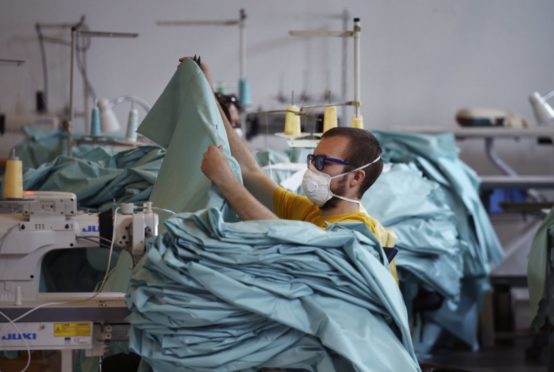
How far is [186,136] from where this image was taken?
2627 mm

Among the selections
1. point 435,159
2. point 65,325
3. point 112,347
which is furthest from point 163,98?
point 435,159

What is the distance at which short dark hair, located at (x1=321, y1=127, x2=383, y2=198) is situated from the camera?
2561mm

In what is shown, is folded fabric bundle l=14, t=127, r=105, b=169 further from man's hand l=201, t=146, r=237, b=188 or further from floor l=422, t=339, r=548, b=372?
man's hand l=201, t=146, r=237, b=188

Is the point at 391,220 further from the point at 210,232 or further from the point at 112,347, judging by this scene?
the point at 210,232

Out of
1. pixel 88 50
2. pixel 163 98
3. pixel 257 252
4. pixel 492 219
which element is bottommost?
pixel 492 219

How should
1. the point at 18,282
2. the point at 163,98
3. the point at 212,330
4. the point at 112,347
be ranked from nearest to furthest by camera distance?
the point at 212,330, the point at 18,282, the point at 112,347, the point at 163,98

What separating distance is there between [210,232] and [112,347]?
2.09 feet

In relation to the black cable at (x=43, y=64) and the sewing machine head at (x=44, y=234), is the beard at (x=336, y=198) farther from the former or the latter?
the black cable at (x=43, y=64)

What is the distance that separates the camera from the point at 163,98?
2789mm

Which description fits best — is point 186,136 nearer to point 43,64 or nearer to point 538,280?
point 538,280

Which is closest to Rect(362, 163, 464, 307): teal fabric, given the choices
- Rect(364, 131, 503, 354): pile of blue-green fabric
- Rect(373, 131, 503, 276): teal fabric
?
Rect(364, 131, 503, 354): pile of blue-green fabric

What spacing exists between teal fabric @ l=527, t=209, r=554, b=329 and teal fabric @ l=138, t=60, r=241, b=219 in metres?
1.45

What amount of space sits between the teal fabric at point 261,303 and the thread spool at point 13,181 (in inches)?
21.9

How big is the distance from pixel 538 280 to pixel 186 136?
155 cm
